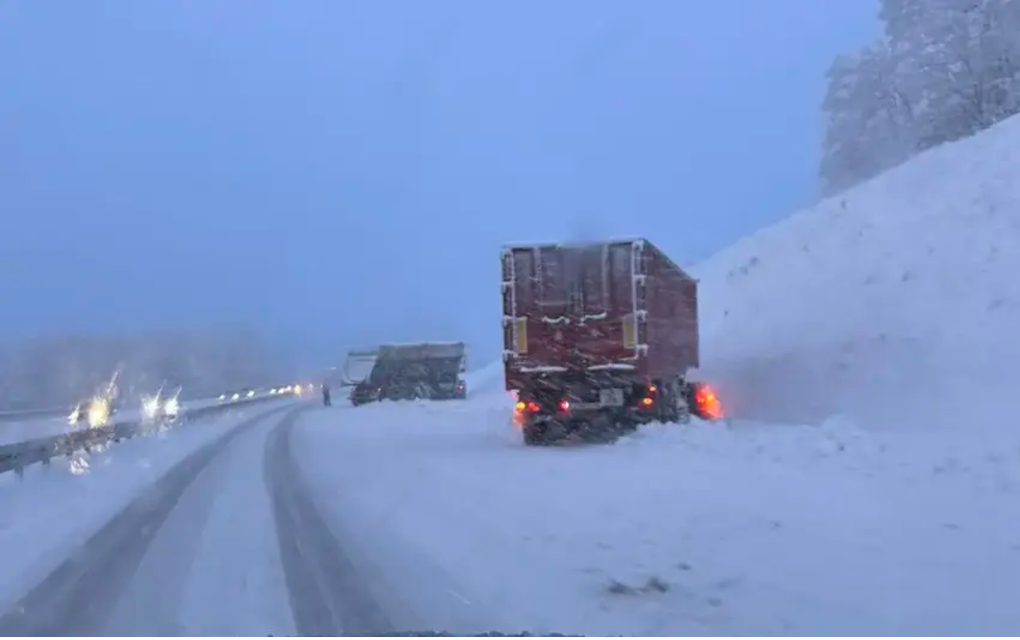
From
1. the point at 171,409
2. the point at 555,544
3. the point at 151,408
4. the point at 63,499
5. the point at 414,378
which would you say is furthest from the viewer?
the point at 414,378

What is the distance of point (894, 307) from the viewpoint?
2378 cm

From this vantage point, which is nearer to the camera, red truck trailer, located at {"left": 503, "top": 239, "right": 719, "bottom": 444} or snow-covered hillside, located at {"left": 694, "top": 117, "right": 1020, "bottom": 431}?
snow-covered hillside, located at {"left": 694, "top": 117, "right": 1020, "bottom": 431}

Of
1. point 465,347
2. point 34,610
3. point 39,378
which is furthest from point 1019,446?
point 39,378

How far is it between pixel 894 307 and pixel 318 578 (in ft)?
57.0

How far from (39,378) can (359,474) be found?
88.3 m

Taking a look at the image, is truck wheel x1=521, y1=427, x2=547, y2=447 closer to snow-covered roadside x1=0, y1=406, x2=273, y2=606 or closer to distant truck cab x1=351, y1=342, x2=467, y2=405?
snow-covered roadside x1=0, y1=406, x2=273, y2=606

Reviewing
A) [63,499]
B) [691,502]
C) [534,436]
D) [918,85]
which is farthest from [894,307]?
[918,85]

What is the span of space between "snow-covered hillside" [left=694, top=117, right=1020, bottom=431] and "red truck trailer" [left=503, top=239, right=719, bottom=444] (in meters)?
4.01

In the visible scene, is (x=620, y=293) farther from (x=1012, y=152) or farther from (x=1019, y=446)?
(x=1012, y=152)

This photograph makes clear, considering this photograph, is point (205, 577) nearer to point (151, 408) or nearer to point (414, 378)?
point (151, 408)

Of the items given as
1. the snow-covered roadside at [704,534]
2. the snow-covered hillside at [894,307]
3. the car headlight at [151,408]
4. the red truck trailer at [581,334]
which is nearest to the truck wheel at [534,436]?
the red truck trailer at [581,334]

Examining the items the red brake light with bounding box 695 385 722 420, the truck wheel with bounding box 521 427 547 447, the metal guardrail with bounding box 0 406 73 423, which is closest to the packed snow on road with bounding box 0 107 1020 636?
the truck wheel with bounding box 521 427 547 447

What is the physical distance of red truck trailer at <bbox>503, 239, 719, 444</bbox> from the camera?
20.3 metres

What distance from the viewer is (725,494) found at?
42.3 ft
